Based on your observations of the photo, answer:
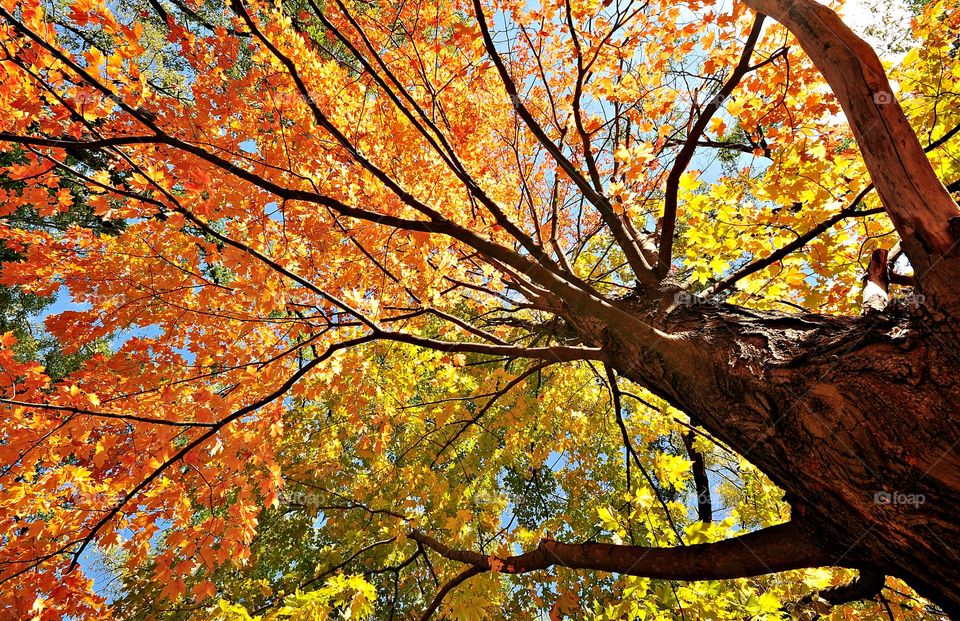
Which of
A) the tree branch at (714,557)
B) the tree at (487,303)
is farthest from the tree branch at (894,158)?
the tree branch at (714,557)

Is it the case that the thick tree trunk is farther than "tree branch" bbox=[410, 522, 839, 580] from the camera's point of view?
No

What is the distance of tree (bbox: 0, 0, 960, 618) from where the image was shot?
48.6 inches

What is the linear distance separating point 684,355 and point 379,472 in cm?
458

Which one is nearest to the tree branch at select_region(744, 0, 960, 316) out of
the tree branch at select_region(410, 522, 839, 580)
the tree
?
the tree

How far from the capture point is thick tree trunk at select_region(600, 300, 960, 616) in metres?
1.05

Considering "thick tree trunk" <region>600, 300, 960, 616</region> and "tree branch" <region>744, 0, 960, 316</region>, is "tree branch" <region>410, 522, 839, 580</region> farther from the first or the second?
"tree branch" <region>744, 0, 960, 316</region>

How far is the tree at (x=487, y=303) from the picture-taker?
1235mm

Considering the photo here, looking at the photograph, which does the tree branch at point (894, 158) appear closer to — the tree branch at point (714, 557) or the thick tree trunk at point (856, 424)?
the thick tree trunk at point (856, 424)

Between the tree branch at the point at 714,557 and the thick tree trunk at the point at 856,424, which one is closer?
the thick tree trunk at the point at 856,424

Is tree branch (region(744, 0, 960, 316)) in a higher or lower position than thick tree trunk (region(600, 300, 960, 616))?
higher

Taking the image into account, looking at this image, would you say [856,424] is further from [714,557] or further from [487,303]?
[487,303]

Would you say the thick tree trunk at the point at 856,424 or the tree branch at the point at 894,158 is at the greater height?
the tree branch at the point at 894,158

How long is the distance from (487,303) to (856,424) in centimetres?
328

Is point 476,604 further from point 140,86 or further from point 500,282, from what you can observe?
point 140,86
